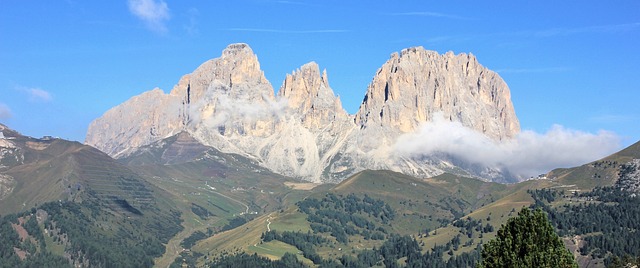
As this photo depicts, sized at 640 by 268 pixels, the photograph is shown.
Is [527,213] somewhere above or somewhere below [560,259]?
above

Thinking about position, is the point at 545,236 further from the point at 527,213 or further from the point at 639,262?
the point at 639,262

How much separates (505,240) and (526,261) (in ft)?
15.3

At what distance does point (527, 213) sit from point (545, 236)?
4.22m

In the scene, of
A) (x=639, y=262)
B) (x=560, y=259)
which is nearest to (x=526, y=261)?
(x=560, y=259)

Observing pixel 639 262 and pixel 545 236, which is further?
pixel 639 262

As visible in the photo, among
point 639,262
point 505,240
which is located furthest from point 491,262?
point 639,262

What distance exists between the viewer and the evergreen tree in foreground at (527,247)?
9181cm

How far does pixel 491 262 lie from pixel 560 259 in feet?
29.1

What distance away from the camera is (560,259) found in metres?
91.8

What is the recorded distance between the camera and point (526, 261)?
91500 mm

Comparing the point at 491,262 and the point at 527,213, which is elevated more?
the point at 527,213

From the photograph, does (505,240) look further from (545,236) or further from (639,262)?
(639,262)

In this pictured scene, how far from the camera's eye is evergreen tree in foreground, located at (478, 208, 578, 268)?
301ft

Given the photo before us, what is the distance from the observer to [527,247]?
306 feet
